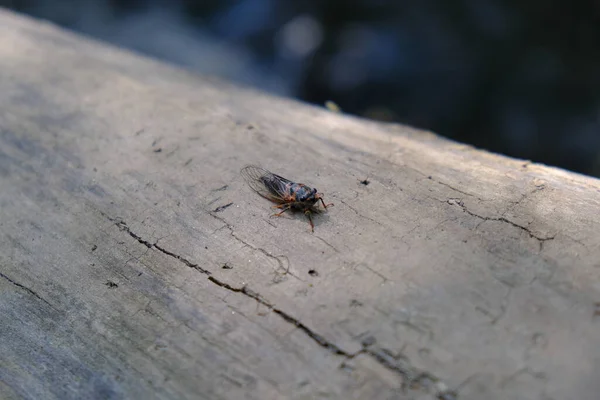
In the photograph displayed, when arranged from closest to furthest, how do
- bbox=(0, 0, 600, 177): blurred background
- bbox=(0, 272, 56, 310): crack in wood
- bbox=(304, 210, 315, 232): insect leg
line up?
bbox=(0, 272, 56, 310): crack in wood → bbox=(304, 210, 315, 232): insect leg → bbox=(0, 0, 600, 177): blurred background

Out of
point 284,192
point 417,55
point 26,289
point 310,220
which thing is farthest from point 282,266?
point 417,55

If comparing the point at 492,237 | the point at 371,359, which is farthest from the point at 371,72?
the point at 371,359

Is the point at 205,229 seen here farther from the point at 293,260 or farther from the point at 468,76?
the point at 468,76

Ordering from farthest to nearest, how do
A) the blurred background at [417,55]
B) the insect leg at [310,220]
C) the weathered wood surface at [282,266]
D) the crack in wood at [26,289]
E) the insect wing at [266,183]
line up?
the blurred background at [417,55], the insect wing at [266,183], the insect leg at [310,220], the crack in wood at [26,289], the weathered wood surface at [282,266]

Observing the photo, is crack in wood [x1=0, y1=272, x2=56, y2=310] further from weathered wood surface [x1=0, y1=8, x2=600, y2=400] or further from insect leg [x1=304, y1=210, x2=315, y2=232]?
insect leg [x1=304, y1=210, x2=315, y2=232]

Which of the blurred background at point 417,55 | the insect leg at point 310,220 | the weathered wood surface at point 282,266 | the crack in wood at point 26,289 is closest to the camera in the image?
the weathered wood surface at point 282,266

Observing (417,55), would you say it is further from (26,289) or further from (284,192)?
(26,289)

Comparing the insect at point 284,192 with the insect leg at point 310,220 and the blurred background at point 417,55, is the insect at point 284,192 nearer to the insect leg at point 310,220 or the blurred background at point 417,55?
the insect leg at point 310,220

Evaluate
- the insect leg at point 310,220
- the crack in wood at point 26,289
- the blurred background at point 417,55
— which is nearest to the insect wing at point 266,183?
the insect leg at point 310,220

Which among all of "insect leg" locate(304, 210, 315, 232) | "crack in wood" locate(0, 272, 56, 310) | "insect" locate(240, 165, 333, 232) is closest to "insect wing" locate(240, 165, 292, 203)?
"insect" locate(240, 165, 333, 232)
